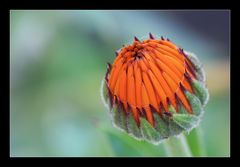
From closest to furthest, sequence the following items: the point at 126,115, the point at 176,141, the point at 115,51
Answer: the point at 126,115 < the point at 176,141 < the point at 115,51

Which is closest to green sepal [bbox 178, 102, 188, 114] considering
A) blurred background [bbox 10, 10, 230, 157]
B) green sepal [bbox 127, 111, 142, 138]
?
green sepal [bbox 127, 111, 142, 138]

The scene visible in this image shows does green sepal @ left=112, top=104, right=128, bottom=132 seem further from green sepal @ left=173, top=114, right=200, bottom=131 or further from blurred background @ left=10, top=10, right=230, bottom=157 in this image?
blurred background @ left=10, top=10, right=230, bottom=157

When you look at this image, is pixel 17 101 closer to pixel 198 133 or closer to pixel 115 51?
pixel 115 51

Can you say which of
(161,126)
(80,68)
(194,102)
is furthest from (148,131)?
(80,68)

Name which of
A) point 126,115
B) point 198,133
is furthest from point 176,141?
point 126,115

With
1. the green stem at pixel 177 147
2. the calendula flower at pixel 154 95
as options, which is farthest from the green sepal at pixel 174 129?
the green stem at pixel 177 147
